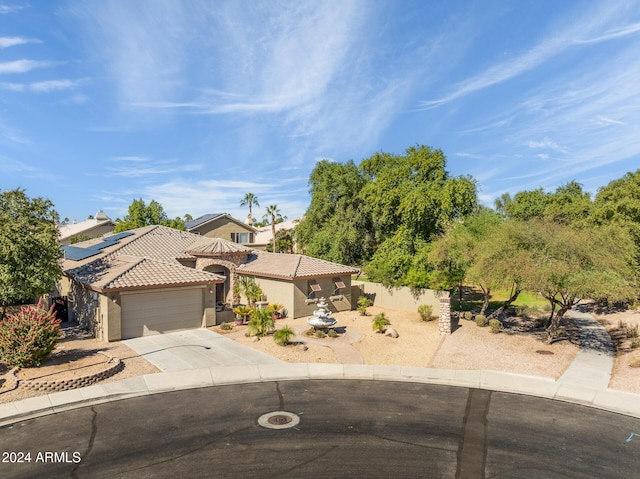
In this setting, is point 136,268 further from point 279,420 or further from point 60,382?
point 279,420

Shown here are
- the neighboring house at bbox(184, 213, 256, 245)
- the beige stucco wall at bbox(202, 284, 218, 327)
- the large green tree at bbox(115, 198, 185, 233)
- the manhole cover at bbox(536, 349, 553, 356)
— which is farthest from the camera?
the neighboring house at bbox(184, 213, 256, 245)

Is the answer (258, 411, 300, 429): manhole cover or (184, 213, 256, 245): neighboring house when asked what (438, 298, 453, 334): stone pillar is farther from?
(184, 213, 256, 245): neighboring house

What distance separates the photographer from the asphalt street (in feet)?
31.6

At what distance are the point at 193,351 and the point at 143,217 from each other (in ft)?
116

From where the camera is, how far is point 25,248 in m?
19.2

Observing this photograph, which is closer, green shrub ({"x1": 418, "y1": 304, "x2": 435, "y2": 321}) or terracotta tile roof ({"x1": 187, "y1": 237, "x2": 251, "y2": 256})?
green shrub ({"x1": 418, "y1": 304, "x2": 435, "y2": 321})

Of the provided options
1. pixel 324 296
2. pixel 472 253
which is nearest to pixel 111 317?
pixel 324 296

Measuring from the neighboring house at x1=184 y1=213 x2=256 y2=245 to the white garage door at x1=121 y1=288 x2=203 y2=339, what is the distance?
98.9ft

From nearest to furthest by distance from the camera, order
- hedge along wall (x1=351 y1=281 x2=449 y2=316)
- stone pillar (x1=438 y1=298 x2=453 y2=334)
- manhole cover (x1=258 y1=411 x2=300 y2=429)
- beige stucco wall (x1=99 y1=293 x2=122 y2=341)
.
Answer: manhole cover (x1=258 y1=411 x2=300 y2=429), beige stucco wall (x1=99 y1=293 x2=122 y2=341), stone pillar (x1=438 y1=298 x2=453 y2=334), hedge along wall (x1=351 y1=281 x2=449 y2=316)

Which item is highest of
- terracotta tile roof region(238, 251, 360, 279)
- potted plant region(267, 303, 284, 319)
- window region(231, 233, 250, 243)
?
window region(231, 233, 250, 243)

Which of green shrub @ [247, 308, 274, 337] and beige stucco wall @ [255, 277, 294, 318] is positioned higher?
beige stucco wall @ [255, 277, 294, 318]

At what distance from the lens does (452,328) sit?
82.3 feet

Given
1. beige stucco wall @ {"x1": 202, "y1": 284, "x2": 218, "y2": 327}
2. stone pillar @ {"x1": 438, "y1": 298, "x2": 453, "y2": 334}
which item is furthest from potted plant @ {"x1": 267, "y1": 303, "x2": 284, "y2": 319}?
stone pillar @ {"x1": 438, "y1": 298, "x2": 453, "y2": 334}

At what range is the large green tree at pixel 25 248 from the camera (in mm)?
18625
